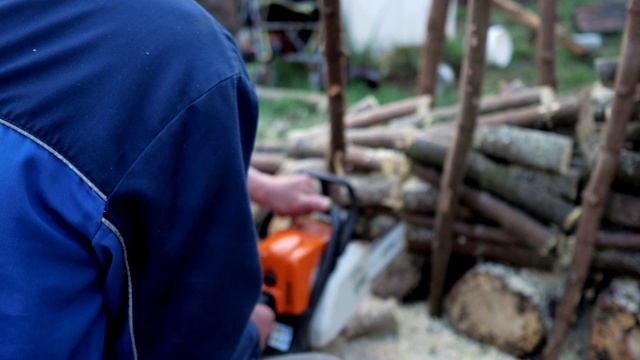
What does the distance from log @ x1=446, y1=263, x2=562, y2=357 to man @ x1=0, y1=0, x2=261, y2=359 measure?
1.97 m

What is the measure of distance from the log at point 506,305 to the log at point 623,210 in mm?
420

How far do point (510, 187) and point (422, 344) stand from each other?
874mm

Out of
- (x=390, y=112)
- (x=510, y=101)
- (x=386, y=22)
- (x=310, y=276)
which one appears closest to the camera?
(x=310, y=276)

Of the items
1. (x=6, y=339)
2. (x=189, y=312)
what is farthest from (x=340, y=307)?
(x=6, y=339)

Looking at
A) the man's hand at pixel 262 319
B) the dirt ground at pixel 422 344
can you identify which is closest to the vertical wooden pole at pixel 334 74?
the dirt ground at pixel 422 344

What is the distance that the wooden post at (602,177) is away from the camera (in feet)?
7.48

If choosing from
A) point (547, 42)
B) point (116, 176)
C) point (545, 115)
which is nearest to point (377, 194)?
point (545, 115)

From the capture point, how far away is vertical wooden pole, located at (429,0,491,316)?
8.52 feet

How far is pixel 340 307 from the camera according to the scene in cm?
252

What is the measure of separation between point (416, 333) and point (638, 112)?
4.75 ft

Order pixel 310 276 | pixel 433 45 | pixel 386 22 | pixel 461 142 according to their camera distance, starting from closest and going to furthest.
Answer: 1. pixel 310 276
2. pixel 461 142
3. pixel 433 45
4. pixel 386 22

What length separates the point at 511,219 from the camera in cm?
283

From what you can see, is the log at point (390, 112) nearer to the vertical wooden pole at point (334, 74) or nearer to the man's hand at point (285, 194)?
the vertical wooden pole at point (334, 74)

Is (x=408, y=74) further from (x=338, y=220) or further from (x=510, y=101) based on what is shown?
(x=338, y=220)
